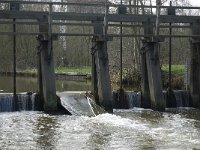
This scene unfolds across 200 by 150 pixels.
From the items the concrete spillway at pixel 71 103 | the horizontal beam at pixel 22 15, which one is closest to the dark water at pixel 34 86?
the concrete spillway at pixel 71 103

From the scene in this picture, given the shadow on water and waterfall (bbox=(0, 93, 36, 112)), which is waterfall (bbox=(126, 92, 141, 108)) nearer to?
waterfall (bbox=(0, 93, 36, 112))

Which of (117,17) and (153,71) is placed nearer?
(153,71)

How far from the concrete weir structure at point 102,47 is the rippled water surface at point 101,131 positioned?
0.99 m

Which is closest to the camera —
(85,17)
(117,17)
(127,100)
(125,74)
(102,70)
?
(102,70)

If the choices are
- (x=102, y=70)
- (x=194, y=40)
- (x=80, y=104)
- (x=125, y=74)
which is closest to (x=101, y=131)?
(x=80, y=104)

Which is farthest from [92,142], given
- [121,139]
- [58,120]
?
[58,120]

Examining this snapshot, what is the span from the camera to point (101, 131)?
1212 centimetres

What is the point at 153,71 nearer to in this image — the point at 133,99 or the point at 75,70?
the point at 133,99

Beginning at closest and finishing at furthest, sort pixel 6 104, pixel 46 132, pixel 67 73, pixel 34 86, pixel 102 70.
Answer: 1. pixel 46 132
2. pixel 6 104
3. pixel 102 70
4. pixel 34 86
5. pixel 67 73

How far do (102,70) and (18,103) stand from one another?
127 inches

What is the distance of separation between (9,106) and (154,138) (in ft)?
22.1

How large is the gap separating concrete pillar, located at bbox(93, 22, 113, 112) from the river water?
0.63 m

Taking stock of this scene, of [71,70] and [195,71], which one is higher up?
[195,71]

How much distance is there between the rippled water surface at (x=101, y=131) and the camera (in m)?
10.5
